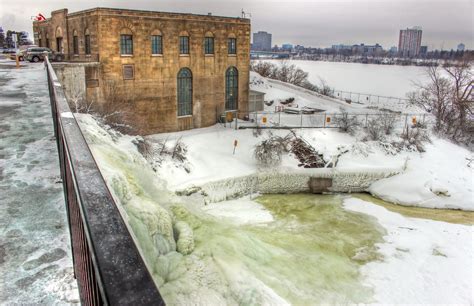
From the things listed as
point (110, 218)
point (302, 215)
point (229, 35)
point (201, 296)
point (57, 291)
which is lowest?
point (302, 215)

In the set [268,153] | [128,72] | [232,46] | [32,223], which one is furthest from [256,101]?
[32,223]

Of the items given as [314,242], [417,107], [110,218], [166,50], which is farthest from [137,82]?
[417,107]

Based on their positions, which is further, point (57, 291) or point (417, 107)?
point (417, 107)

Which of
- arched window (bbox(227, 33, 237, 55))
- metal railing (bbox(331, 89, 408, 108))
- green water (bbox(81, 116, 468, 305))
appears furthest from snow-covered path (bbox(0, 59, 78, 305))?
metal railing (bbox(331, 89, 408, 108))

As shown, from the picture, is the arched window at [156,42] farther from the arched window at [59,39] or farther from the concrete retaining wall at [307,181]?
the concrete retaining wall at [307,181]

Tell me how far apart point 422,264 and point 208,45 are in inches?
963

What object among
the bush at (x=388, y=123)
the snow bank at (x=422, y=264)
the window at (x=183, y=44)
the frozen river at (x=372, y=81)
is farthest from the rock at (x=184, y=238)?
the frozen river at (x=372, y=81)

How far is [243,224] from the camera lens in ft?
69.2

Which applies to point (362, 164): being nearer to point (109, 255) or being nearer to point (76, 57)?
point (76, 57)

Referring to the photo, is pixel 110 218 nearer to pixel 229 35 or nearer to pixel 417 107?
pixel 229 35

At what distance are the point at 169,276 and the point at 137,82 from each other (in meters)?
22.2

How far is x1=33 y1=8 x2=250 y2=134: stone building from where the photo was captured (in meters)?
29.4

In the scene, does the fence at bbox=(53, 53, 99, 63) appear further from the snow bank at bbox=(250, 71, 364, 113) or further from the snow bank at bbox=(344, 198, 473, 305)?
the snow bank at bbox=(344, 198, 473, 305)

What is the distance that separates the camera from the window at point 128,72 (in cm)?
3065
